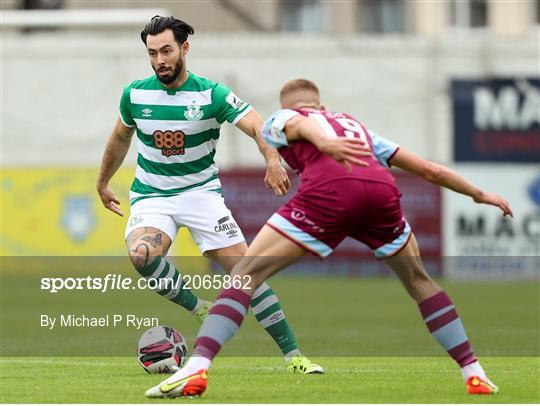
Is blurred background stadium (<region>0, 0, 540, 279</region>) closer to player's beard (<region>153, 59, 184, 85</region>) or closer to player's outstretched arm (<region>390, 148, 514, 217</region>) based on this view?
player's beard (<region>153, 59, 184, 85</region>)

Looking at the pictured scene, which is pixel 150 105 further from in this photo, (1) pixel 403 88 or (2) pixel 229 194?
(1) pixel 403 88

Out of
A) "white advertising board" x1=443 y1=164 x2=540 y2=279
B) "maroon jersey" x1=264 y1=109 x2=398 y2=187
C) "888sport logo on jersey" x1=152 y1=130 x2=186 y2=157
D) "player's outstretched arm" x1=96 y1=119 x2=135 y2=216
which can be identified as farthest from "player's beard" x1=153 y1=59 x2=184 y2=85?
"white advertising board" x1=443 y1=164 x2=540 y2=279

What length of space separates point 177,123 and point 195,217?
2.28ft

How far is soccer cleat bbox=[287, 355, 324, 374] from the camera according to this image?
9.58 meters

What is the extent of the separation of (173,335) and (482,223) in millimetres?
17047

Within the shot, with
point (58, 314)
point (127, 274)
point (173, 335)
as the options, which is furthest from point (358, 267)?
point (173, 335)

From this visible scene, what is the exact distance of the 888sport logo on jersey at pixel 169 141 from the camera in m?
9.73

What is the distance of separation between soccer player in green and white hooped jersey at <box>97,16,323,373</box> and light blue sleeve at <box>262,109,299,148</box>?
155cm

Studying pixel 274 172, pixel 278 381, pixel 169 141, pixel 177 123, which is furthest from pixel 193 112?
pixel 278 381

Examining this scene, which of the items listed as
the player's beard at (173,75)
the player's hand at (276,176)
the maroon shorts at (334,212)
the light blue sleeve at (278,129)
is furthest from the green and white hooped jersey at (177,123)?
the maroon shorts at (334,212)

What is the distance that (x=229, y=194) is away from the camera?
26.4 m

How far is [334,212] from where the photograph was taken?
7.84m

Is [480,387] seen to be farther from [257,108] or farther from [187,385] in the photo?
[257,108]

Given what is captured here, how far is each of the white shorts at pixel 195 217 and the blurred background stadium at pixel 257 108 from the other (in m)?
16.2
